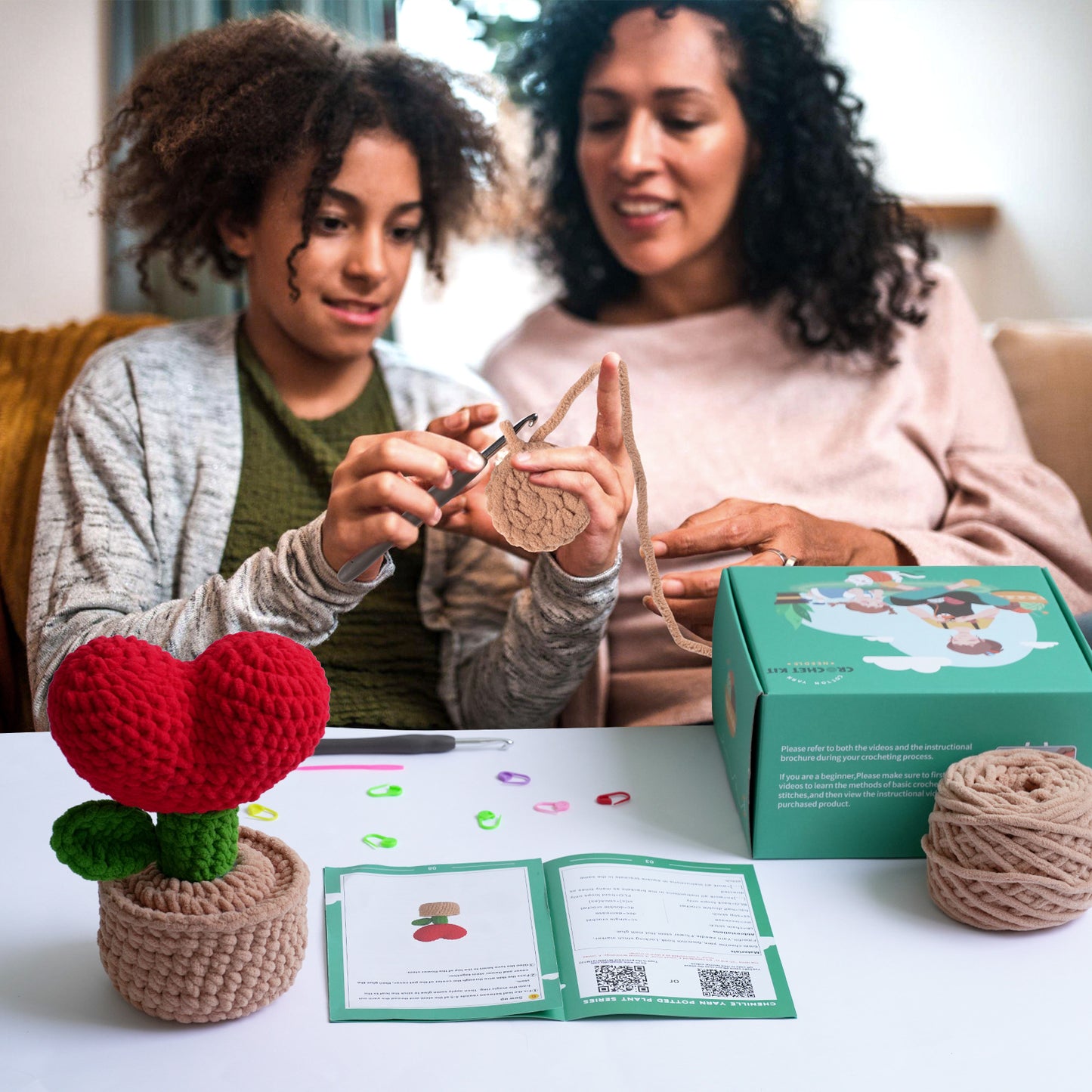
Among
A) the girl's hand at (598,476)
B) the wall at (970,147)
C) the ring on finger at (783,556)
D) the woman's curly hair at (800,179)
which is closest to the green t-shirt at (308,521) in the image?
the girl's hand at (598,476)

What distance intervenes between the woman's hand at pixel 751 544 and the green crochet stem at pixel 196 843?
464 mm

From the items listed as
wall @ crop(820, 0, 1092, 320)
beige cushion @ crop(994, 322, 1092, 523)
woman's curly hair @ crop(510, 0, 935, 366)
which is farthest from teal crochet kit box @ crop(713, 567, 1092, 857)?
wall @ crop(820, 0, 1092, 320)

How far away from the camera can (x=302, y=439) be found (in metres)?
1.26

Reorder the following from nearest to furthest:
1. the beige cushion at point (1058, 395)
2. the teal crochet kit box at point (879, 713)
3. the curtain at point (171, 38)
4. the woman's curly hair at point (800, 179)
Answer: the teal crochet kit box at point (879, 713) → the woman's curly hair at point (800, 179) → the beige cushion at point (1058, 395) → the curtain at point (171, 38)

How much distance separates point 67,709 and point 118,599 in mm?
557

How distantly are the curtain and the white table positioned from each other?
126 cm

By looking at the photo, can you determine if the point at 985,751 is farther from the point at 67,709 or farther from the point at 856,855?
the point at 67,709

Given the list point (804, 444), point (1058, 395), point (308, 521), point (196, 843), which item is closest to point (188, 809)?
point (196, 843)

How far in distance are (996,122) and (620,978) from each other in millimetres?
2913

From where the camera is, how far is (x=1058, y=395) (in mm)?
1623

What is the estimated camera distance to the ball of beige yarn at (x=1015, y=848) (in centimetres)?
70

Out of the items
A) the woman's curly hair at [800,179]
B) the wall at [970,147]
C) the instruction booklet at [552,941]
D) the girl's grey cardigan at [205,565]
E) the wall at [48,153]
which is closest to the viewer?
the instruction booklet at [552,941]

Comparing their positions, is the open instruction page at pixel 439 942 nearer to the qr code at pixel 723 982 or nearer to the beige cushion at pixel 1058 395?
the qr code at pixel 723 982

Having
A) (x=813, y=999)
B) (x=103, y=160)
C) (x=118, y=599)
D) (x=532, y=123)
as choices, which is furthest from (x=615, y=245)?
(x=813, y=999)
